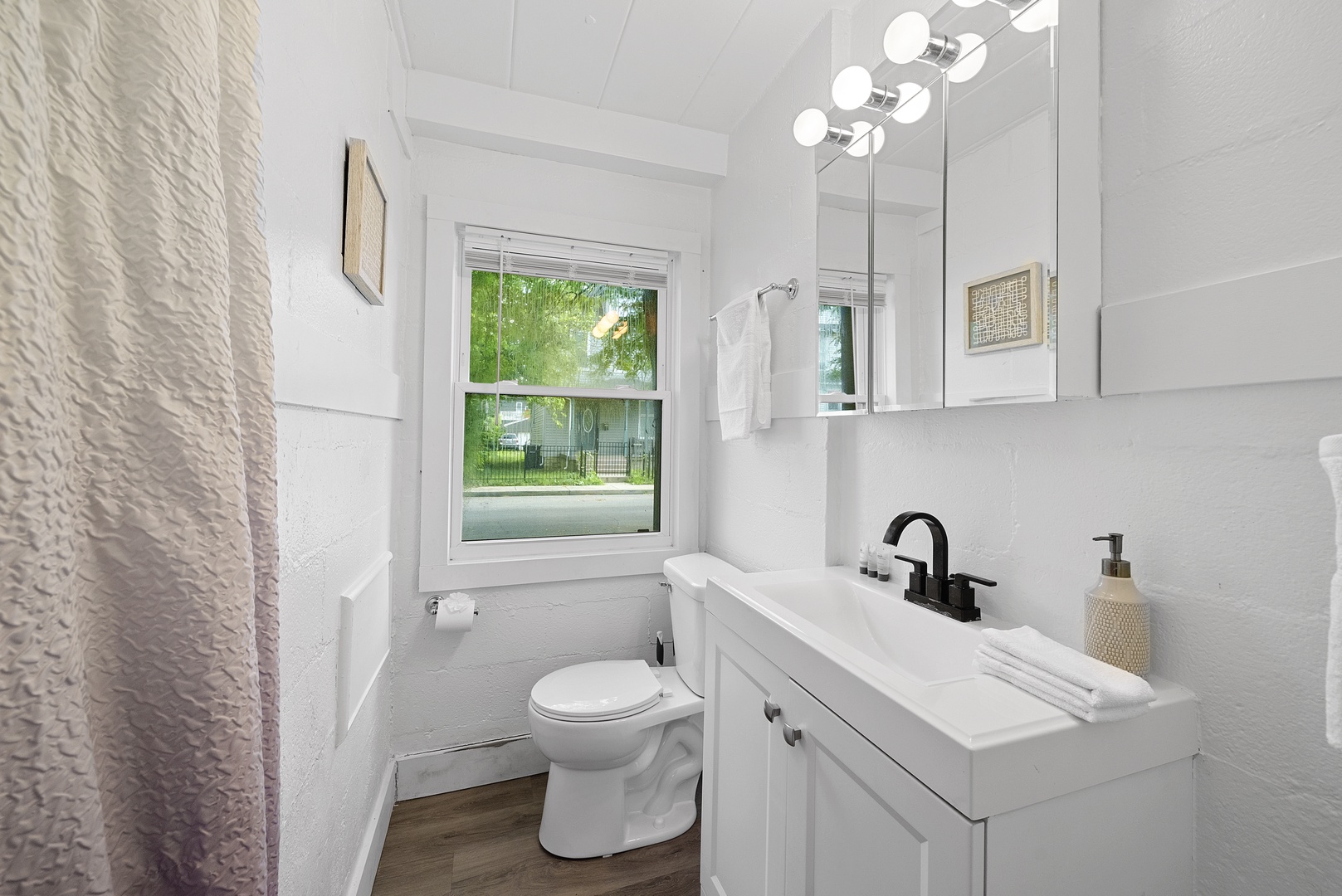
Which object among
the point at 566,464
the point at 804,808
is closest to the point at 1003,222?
the point at 804,808

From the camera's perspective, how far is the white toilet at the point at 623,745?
5.33ft

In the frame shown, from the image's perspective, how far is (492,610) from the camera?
6.73 feet

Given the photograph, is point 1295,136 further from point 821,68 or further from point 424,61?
point 424,61

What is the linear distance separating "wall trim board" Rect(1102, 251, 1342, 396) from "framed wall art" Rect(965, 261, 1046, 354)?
4.1 inches

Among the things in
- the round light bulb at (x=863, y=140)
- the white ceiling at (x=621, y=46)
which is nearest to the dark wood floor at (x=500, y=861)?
the round light bulb at (x=863, y=140)

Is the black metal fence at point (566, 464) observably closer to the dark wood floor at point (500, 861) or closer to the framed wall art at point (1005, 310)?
the dark wood floor at point (500, 861)

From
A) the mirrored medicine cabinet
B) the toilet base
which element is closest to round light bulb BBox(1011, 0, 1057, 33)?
the mirrored medicine cabinet

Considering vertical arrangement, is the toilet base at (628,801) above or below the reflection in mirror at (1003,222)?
below

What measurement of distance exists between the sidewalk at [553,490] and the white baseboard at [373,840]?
94 centimetres

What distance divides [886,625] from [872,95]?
1.23 meters

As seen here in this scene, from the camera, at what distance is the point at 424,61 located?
1.82 metres

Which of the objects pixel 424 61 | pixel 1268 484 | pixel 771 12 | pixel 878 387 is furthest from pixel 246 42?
pixel 424 61

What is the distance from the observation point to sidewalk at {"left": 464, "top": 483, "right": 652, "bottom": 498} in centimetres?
213

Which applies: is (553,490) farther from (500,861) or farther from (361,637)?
(500,861)
